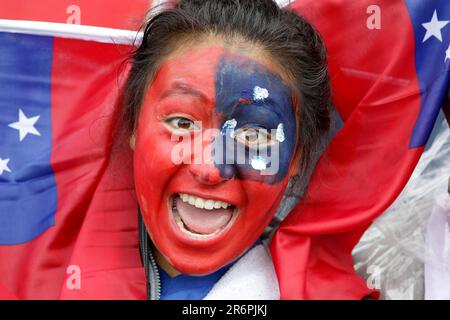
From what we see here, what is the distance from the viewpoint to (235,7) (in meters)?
1.77

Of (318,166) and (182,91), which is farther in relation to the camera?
(318,166)

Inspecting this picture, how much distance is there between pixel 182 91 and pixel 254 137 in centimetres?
18

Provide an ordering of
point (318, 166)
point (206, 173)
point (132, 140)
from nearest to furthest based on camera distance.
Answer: point (206, 173)
point (132, 140)
point (318, 166)

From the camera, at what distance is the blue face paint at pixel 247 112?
1.68m

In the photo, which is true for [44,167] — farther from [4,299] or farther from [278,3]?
[278,3]

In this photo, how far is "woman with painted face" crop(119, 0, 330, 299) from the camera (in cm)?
168

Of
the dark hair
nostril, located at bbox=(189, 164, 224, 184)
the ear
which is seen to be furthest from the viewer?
the ear

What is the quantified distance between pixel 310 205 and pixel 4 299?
74 cm

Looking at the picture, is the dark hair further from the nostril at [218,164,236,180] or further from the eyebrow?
the nostril at [218,164,236,180]

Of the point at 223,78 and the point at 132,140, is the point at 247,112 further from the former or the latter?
the point at 132,140

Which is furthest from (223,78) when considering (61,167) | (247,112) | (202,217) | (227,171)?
(61,167)

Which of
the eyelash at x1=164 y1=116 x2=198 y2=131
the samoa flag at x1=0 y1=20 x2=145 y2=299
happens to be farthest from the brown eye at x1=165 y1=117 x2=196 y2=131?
the samoa flag at x1=0 y1=20 x2=145 y2=299

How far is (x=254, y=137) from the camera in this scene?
1.71 m
